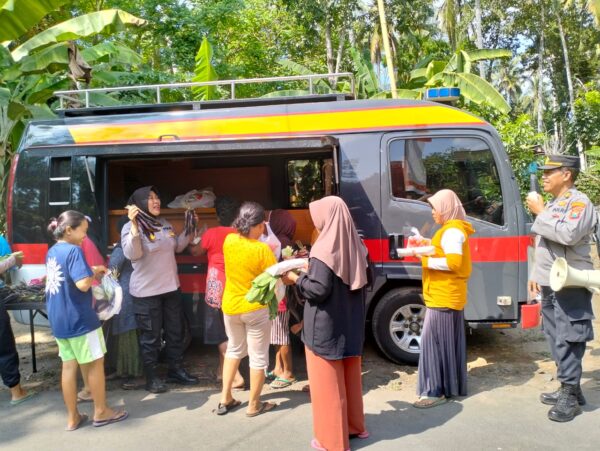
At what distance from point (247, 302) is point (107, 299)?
1183mm

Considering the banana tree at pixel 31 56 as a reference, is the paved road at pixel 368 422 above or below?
below

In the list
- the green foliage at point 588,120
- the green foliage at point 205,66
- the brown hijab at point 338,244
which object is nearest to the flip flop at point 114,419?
the brown hijab at point 338,244

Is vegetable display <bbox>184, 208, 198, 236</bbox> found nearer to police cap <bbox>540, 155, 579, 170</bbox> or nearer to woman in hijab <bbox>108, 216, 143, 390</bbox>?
woman in hijab <bbox>108, 216, 143, 390</bbox>

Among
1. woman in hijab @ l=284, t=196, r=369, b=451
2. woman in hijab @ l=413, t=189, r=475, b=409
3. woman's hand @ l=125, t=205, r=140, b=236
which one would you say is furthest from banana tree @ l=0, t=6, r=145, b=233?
woman in hijab @ l=413, t=189, r=475, b=409

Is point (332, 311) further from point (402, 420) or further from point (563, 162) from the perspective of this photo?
point (563, 162)

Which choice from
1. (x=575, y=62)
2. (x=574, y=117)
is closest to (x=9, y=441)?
(x=574, y=117)

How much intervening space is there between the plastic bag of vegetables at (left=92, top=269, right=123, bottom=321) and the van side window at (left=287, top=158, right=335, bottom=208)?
2739 millimetres

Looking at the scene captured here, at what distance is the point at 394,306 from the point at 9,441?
3515mm

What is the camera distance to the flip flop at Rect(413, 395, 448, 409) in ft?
14.0

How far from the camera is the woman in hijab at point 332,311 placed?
10.9 ft

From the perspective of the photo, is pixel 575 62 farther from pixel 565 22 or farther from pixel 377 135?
pixel 377 135

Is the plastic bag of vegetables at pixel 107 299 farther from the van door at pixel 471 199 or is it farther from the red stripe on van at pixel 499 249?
the red stripe on van at pixel 499 249

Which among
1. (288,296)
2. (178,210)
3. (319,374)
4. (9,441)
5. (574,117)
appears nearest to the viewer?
(319,374)

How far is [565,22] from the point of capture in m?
25.1
